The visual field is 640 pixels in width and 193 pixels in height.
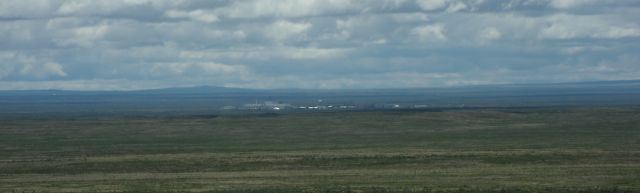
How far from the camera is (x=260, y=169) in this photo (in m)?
54.8

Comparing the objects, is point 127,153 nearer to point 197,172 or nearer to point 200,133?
point 197,172

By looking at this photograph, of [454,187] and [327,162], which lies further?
[327,162]

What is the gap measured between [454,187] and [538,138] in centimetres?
4060

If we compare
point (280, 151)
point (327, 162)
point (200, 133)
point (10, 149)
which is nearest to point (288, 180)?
point (327, 162)

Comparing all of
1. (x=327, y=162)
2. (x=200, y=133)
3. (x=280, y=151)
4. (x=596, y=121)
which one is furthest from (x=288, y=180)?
(x=596, y=121)

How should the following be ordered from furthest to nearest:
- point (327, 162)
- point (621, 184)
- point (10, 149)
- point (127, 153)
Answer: point (10, 149) < point (127, 153) < point (327, 162) < point (621, 184)

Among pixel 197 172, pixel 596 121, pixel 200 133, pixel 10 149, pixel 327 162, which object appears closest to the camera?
pixel 197 172

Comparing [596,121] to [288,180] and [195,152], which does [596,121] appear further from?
[288,180]

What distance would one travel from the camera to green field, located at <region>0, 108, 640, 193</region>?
44219mm

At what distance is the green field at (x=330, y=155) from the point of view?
4422cm

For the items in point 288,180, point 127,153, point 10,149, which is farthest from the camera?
point 10,149

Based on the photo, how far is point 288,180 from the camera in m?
46.5

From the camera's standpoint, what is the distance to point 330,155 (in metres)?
63.2

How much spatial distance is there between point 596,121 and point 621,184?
67058 millimetres
